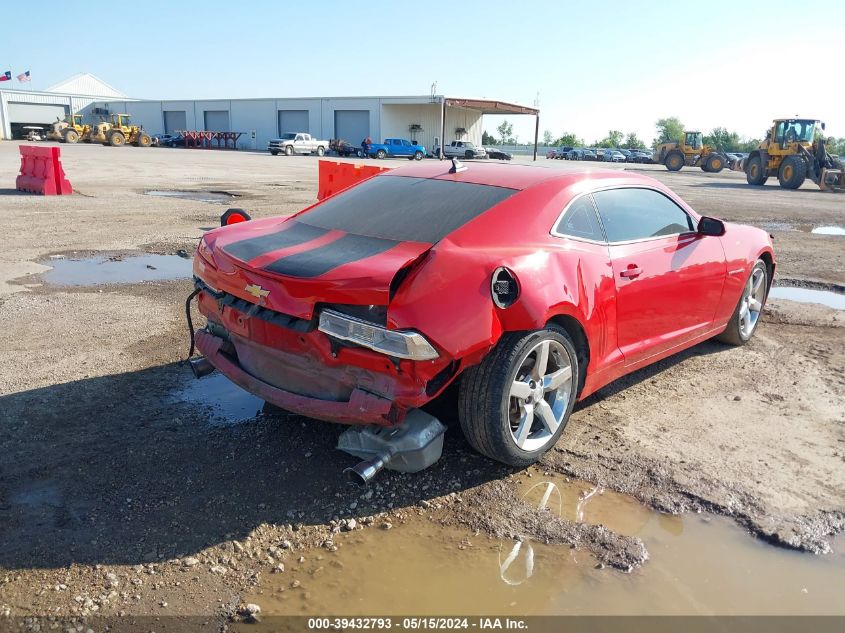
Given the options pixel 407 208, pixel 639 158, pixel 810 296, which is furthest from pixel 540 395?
pixel 639 158

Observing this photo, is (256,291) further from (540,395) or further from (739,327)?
(739,327)

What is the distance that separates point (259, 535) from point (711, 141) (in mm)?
104134

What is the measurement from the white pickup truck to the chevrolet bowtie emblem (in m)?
48.6

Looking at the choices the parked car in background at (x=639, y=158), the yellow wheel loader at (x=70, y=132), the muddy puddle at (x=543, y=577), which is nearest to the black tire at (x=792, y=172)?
the muddy puddle at (x=543, y=577)

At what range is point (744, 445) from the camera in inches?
157

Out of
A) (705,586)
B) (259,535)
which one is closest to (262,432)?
(259,535)

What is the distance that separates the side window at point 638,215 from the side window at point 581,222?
3.5 inches

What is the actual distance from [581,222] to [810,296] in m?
5.35

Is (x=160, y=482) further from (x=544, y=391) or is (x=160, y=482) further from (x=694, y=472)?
(x=694, y=472)

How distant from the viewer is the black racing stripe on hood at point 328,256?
320 centimetres

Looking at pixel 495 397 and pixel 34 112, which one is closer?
pixel 495 397

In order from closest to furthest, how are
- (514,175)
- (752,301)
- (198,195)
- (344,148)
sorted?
1. (514,175)
2. (752,301)
3. (198,195)
4. (344,148)

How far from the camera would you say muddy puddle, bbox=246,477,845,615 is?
2.63 metres

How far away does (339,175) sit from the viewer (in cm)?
1301
